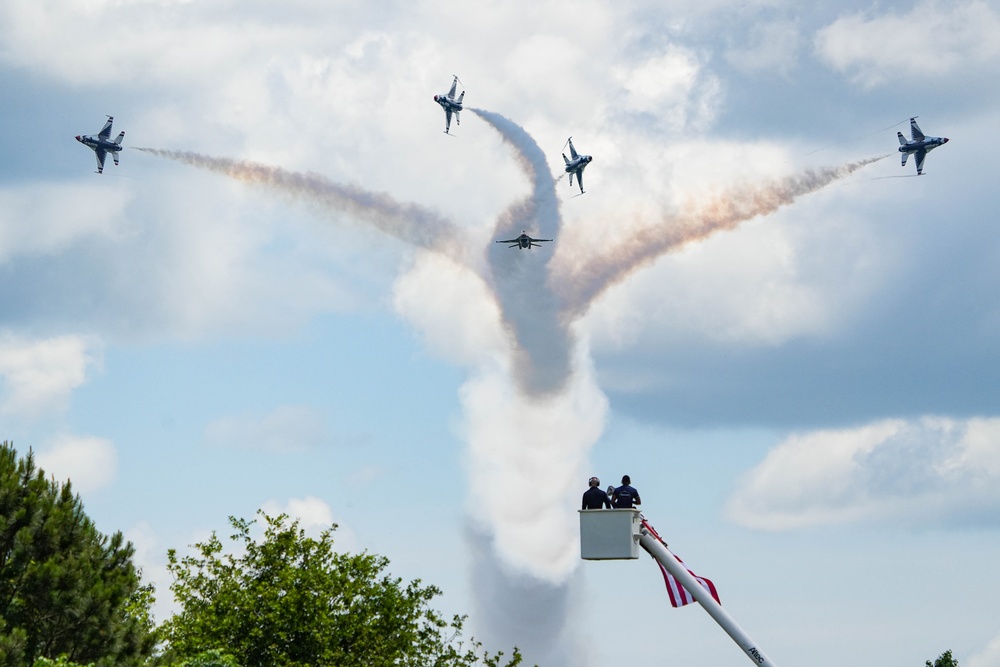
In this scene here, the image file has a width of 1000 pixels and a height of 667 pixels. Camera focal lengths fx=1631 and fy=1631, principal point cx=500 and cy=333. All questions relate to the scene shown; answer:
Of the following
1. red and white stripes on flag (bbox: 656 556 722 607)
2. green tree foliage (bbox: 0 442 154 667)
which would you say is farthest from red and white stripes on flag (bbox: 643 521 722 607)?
green tree foliage (bbox: 0 442 154 667)

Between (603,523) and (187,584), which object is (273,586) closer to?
(187,584)

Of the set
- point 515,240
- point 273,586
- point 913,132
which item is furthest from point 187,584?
point 913,132

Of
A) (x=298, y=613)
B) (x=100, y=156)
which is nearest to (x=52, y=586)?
(x=298, y=613)

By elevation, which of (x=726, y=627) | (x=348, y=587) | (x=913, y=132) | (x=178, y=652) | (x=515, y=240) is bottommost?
(x=726, y=627)

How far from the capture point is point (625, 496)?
5034cm

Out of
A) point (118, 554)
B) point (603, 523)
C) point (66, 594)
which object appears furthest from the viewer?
point (118, 554)

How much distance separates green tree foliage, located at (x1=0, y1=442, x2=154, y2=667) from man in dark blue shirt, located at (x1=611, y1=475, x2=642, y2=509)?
26.0 m

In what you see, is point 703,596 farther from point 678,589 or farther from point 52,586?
point 52,586

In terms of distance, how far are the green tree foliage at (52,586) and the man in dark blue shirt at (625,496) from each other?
85.4 feet

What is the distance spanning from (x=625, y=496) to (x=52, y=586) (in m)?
27.1

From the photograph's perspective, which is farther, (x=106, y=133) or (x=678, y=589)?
(x=106, y=133)

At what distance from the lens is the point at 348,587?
84188 millimetres

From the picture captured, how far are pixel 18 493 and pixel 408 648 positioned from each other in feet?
79.9

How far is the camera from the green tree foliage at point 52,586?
6556 cm
